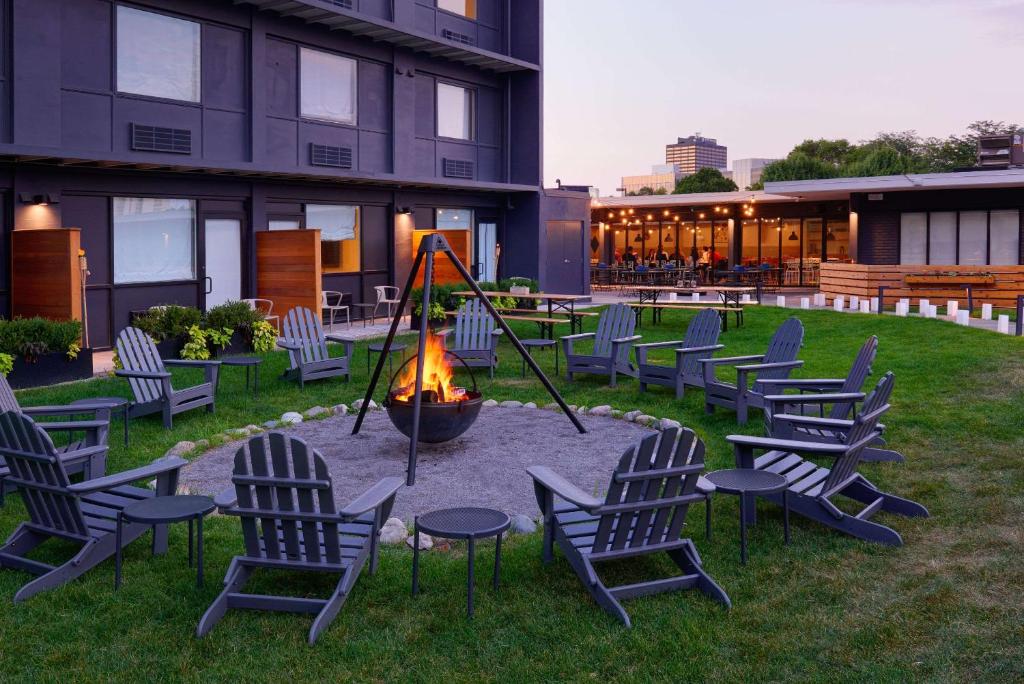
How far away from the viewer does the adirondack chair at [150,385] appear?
8.36m

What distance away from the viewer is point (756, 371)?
899 centimetres

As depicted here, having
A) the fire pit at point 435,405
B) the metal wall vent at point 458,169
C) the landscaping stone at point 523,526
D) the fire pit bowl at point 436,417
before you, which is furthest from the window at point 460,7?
the landscaping stone at point 523,526

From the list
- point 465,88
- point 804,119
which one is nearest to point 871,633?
point 465,88

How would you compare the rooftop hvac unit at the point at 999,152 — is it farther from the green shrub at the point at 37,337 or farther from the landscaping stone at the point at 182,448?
the landscaping stone at the point at 182,448

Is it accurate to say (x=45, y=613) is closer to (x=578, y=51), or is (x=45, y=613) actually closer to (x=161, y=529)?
(x=161, y=529)

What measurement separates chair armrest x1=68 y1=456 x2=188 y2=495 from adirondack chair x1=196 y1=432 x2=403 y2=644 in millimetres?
661

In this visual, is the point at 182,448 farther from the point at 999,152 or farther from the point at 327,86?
the point at 999,152

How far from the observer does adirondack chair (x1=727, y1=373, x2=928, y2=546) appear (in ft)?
17.4

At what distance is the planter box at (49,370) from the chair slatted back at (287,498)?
24.8 ft

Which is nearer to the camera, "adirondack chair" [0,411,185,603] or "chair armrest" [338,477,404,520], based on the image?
"chair armrest" [338,477,404,520]

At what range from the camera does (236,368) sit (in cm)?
1239

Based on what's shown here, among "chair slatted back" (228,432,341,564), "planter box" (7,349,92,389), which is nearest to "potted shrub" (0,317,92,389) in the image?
"planter box" (7,349,92,389)

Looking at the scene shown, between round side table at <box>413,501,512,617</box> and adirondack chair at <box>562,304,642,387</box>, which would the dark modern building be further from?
round side table at <box>413,501,512,617</box>

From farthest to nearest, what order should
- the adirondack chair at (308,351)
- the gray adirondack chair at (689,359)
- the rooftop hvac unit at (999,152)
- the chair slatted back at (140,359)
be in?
the rooftop hvac unit at (999,152) < the adirondack chair at (308,351) < the gray adirondack chair at (689,359) < the chair slatted back at (140,359)
